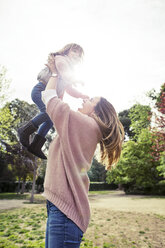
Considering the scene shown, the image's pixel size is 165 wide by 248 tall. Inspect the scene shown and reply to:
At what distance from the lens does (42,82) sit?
7.21 feet

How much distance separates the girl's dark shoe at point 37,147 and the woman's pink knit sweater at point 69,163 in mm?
703

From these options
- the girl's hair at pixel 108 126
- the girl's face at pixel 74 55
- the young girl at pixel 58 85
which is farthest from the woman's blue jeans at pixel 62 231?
the girl's face at pixel 74 55

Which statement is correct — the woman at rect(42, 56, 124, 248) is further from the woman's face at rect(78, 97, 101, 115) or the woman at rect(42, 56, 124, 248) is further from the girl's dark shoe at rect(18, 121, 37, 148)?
the girl's dark shoe at rect(18, 121, 37, 148)

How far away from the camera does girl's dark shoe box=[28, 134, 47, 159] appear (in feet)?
7.00

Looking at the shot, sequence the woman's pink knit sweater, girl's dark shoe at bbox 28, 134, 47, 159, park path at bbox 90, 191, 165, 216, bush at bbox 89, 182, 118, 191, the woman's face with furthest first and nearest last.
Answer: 1. bush at bbox 89, 182, 118, 191
2. park path at bbox 90, 191, 165, 216
3. girl's dark shoe at bbox 28, 134, 47, 159
4. the woman's face
5. the woman's pink knit sweater

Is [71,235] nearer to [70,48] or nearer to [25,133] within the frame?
[25,133]

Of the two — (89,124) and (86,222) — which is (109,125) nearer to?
(89,124)

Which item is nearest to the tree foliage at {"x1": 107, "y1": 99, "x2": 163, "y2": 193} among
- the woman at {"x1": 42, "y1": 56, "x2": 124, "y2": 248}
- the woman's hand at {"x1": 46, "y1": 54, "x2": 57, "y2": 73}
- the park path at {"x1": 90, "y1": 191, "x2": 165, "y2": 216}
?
the park path at {"x1": 90, "y1": 191, "x2": 165, "y2": 216}

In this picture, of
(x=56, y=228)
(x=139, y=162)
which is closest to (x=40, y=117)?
(x=56, y=228)

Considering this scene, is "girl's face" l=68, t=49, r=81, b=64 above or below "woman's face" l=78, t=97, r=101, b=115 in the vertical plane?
above

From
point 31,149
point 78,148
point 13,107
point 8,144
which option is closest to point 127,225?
point 31,149

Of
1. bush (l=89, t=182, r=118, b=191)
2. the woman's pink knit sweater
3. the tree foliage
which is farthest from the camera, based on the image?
bush (l=89, t=182, r=118, b=191)

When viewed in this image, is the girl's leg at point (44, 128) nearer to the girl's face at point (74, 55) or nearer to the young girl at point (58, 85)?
the young girl at point (58, 85)

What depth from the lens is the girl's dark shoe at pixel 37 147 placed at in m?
2.13
